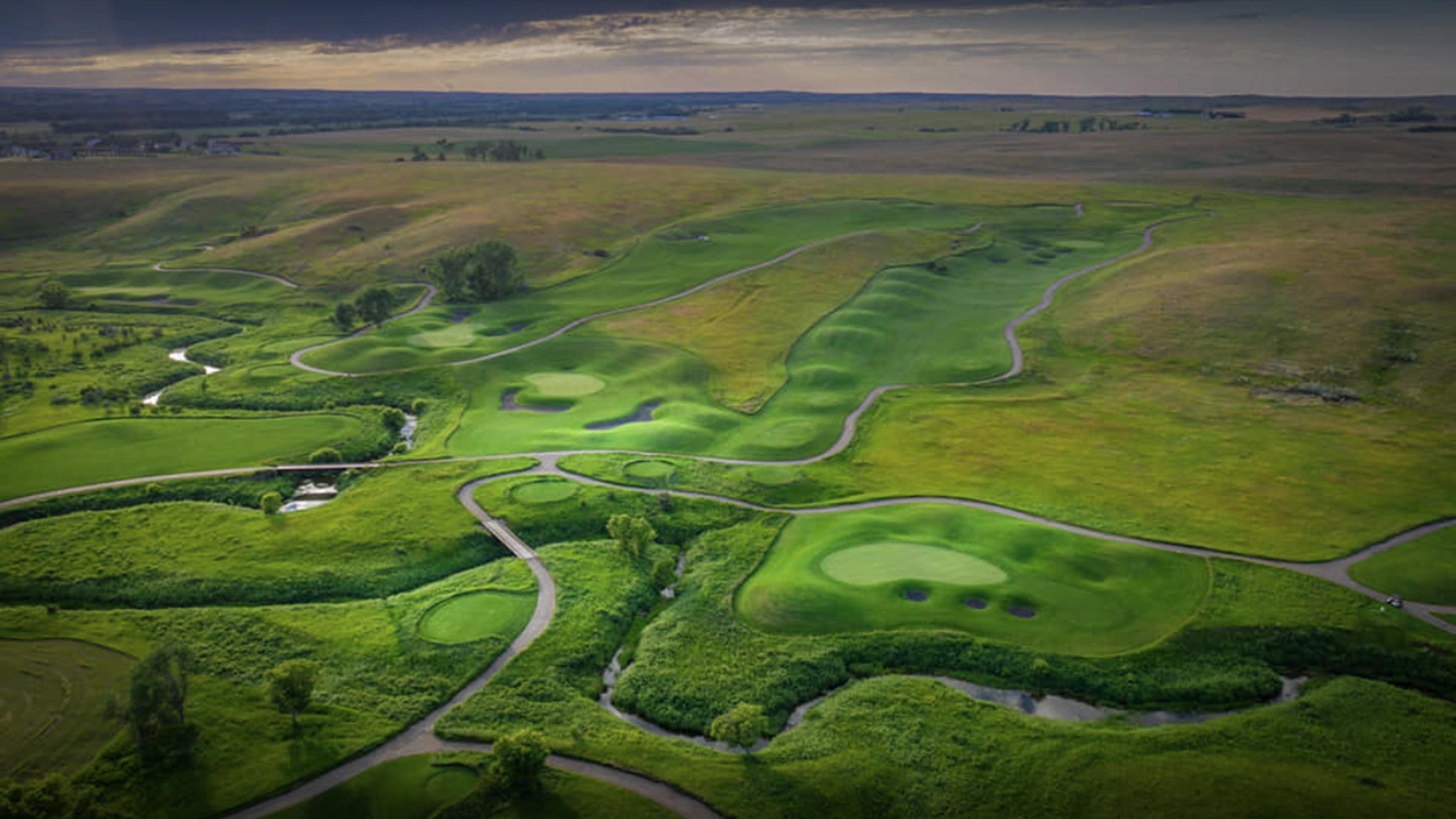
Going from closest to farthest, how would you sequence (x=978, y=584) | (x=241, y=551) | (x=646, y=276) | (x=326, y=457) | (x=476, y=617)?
(x=476, y=617)
(x=978, y=584)
(x=241, y=551)
(x=326, y=457)
(x=646, y=276)

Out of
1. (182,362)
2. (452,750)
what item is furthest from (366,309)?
(452,750)

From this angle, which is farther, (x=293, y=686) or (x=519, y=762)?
(x=293, y=686)

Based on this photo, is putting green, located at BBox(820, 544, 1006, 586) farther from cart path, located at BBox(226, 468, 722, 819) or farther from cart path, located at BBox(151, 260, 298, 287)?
cart path, located at BBox(151, 260, 298, 287)

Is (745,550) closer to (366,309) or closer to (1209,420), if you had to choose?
(1209,420)

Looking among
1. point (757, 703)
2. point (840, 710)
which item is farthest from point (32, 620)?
point (840, 710)

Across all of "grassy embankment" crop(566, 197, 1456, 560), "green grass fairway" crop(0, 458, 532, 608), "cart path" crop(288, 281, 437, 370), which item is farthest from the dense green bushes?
"cart path" crop(288, 281, 437, 370)
